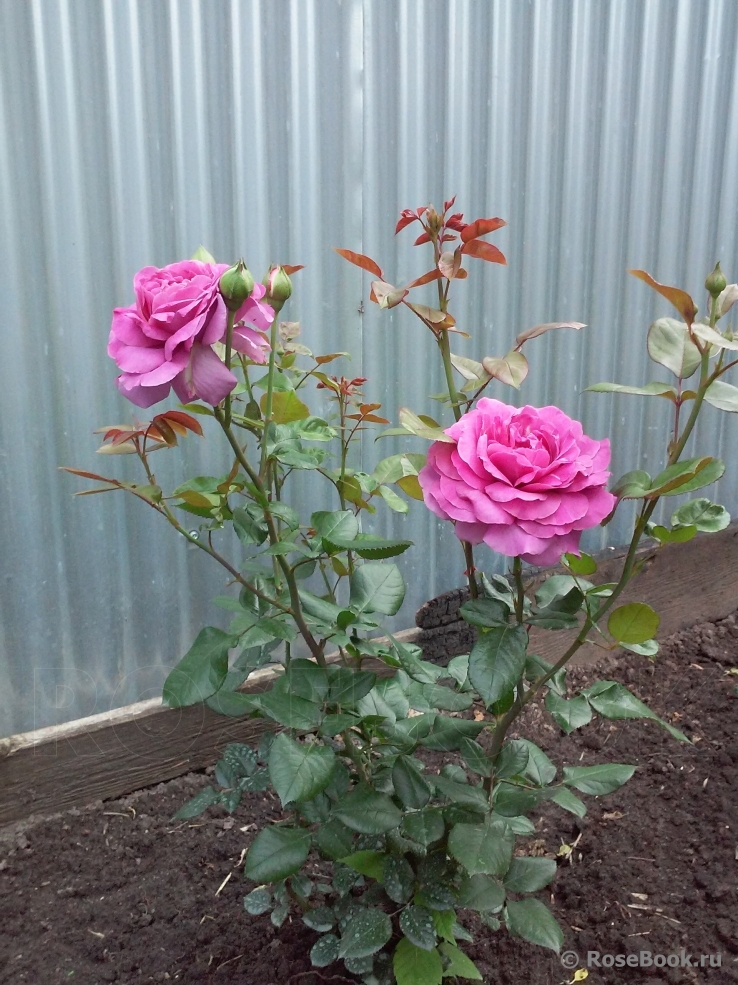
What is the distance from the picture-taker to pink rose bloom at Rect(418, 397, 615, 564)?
88 cm

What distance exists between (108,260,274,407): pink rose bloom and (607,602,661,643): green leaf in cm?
56

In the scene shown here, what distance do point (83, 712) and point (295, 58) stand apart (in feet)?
5.01

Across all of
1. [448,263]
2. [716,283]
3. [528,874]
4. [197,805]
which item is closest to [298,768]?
[197,805]

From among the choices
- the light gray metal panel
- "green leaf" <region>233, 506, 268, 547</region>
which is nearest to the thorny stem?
"green leaf" <region>233, 506, 268, 547</region>

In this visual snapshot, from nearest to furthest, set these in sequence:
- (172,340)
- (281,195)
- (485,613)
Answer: (172,340) < (485,613) < (281,195)

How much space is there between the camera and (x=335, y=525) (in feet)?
3.51

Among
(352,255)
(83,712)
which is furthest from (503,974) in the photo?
(352,255)

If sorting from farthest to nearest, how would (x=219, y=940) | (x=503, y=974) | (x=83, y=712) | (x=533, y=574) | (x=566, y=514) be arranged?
1. (x=533, y=574)
2. (x=83, y=712)
3. (x=219, y=940)
4. (x=503, y=974)
5. (x=566, y=514)

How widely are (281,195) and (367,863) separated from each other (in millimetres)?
1364

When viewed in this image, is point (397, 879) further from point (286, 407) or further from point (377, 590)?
point (286, 407)

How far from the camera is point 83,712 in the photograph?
190 cm

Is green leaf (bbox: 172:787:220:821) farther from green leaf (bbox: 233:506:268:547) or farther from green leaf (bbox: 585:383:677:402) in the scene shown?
green leaf (bbox: 585:383:677:402)

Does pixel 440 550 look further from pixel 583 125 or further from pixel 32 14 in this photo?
pixel 32 14

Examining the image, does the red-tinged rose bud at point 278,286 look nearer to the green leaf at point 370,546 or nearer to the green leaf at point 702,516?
the green leaf at point 370,546
